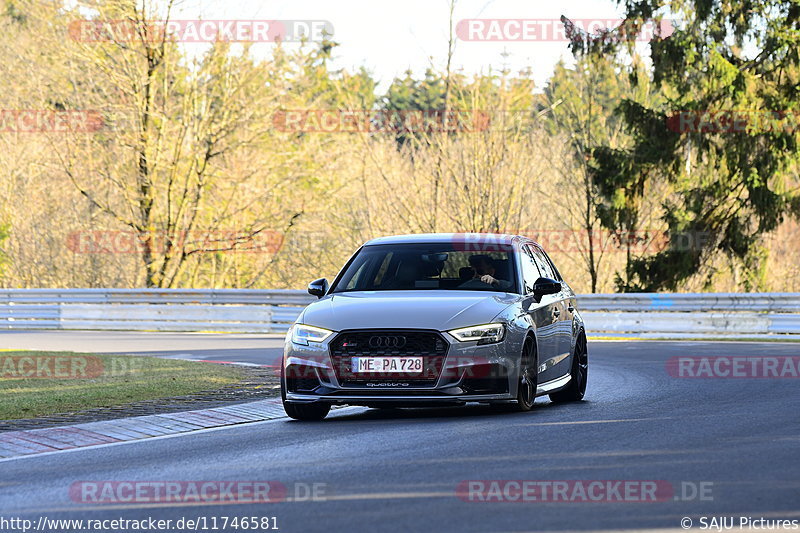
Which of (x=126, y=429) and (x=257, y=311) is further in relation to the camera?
(x=257, y=311)

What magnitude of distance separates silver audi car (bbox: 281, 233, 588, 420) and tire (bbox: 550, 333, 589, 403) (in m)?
0.53

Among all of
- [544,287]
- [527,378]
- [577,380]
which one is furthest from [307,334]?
[577,380]

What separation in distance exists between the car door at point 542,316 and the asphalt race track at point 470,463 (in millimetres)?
507

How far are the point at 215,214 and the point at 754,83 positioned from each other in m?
15.1

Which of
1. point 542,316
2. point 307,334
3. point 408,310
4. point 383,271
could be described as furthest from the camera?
point 383,271

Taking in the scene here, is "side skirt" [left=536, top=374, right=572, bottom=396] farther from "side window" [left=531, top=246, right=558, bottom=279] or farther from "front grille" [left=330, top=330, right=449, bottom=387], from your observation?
"front grille" [left=330, top=330, right=449, bottom=387]

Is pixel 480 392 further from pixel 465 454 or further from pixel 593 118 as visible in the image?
pixel 593 118

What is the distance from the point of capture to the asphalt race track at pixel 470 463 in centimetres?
701

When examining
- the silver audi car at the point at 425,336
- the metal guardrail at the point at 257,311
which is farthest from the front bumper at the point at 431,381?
the metal guardrail at the point at 257,311

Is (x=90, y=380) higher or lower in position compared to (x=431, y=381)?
lower

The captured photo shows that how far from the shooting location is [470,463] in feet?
28.6

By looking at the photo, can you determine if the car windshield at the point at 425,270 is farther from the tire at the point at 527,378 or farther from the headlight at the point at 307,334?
the headlight at the point at 307,334

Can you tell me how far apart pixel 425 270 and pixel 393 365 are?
Answer: 5.80 ft

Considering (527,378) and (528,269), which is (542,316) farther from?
(527,378)
